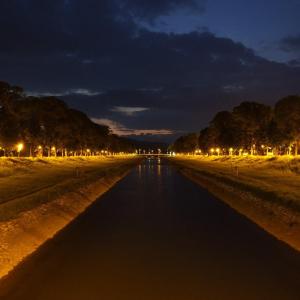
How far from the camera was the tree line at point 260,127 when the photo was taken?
97750mm

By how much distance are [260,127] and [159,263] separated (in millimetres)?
114288

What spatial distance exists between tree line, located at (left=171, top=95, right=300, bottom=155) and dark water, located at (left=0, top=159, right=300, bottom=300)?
79352 millimetres

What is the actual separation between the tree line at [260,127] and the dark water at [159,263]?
79.4 m

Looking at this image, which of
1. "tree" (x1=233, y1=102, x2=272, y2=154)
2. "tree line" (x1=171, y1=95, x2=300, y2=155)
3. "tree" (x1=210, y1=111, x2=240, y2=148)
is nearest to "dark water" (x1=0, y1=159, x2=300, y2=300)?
"tree line" (x1=171, y1=95, x2=300, y2=155)

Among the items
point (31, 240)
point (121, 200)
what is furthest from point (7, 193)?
point (31, 240)

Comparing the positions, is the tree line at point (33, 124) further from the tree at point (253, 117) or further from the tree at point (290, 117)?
the tree at point (290, 117)

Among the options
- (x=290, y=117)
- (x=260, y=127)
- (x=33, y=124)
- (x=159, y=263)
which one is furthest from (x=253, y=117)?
(x=159, y=263)

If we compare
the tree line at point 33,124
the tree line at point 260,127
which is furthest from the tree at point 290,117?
the tree line at point 33,124

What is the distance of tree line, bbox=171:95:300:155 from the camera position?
321 feet

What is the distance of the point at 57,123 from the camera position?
120875 millimetres

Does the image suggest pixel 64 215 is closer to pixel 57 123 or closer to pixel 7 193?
pixel 7 193

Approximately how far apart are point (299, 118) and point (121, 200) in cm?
7155

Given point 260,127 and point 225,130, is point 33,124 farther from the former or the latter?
point 225,130

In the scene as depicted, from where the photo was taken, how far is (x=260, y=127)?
407 feet
